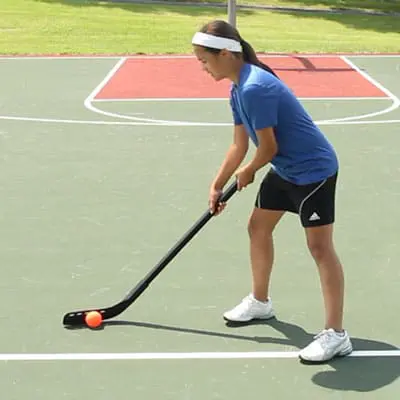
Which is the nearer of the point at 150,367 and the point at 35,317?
the point at 150,367

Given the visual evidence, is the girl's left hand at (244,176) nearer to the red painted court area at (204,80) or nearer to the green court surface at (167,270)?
the green court surface at (167,270)

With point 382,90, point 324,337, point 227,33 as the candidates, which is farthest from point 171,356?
point 382,90

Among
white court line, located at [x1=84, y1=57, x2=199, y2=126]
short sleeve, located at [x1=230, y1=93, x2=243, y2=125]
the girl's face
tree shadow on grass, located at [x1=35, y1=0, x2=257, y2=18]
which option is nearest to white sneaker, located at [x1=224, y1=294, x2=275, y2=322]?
short sleeve, located at [x1=230, y1=93, x2=243, y2=125]

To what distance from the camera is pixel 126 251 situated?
5992 mm

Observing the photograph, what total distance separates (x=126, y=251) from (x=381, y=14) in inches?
1063

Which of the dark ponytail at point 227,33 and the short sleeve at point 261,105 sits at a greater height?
the dark ponytail at point 227,33

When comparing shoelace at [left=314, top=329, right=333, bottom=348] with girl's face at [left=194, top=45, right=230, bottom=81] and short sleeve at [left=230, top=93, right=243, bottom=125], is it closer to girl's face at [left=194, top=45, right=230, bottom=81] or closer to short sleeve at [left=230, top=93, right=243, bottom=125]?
short sleeve at [left=230, top=93, right=243, bottom=125]

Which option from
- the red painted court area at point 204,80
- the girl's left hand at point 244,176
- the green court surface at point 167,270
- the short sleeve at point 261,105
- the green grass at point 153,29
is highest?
the short sleeve at point 261,105

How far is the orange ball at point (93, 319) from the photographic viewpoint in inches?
188

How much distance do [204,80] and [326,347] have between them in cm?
974

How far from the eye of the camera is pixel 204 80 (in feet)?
44.9

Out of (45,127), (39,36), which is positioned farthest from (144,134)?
(39,36)

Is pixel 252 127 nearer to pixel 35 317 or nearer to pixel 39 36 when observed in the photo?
pixel 35 317

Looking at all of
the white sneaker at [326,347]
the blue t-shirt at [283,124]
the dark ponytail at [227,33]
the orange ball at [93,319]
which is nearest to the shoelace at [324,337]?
the white sneaker at [326,347]
